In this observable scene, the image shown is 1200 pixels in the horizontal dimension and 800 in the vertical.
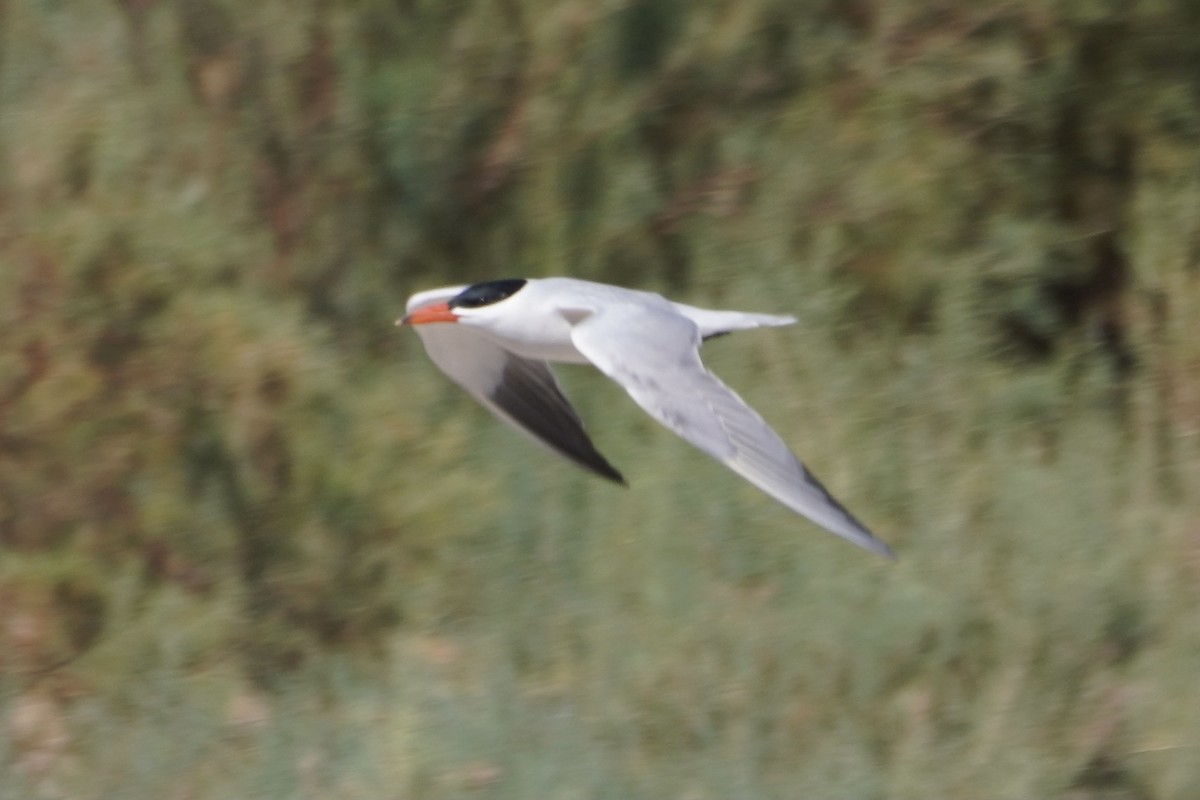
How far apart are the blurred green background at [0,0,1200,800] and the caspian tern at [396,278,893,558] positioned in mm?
682

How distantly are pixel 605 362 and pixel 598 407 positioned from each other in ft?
7.16

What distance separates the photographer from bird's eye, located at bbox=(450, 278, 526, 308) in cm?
461

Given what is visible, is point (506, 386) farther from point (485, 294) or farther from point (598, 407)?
point (598, 407)

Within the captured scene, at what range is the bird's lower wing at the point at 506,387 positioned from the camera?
5.05 meters

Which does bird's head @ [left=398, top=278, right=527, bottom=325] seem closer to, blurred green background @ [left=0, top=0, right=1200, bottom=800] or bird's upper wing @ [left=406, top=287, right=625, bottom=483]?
bird's upper wing @ [left=406, top=287, right=625, bottom=483]

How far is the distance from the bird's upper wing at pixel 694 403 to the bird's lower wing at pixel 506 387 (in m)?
0.76

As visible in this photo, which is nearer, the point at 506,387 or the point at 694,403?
the point at 694,403

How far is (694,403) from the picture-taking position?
4.00 m

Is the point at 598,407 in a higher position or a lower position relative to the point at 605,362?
lower

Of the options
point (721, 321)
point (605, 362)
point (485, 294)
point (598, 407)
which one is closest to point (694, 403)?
point (605, 362)

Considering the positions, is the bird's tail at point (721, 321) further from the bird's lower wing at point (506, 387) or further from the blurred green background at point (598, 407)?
the blurred green background at point (598, 407)

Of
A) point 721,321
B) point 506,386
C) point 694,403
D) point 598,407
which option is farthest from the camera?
point 598,407

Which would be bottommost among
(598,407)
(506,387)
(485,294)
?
(598,407)

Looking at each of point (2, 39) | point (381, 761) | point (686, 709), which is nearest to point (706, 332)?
point (686, 709)
